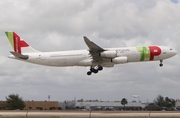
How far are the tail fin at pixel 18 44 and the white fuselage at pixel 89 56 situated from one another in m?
3.24

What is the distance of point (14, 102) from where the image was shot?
418 ft

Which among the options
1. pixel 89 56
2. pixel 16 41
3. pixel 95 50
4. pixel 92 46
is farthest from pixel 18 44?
pixel 95 50

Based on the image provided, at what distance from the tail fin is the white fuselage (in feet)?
10.6

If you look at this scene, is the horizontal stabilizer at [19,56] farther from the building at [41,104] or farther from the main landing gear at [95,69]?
the building at [41,104]

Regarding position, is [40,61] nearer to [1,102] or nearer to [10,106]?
[10,106]

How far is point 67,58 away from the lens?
81.6m

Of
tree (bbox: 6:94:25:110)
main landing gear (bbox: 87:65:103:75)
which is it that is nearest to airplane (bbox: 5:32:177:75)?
main landing gear (bbox: 87:65:103:75)

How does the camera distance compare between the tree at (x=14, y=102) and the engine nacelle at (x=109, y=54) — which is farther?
the tree at (x=14, y=102)

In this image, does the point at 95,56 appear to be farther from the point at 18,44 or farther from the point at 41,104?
the point at 41,104

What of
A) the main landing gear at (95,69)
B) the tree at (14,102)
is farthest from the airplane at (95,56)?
the tree at (14,102)

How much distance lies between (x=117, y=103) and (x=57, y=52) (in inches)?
4046

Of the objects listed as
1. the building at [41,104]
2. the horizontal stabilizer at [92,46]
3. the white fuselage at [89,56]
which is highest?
the horizontal stabilizer at [92,46]

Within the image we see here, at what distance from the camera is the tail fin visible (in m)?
86.3

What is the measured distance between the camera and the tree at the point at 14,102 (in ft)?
407
